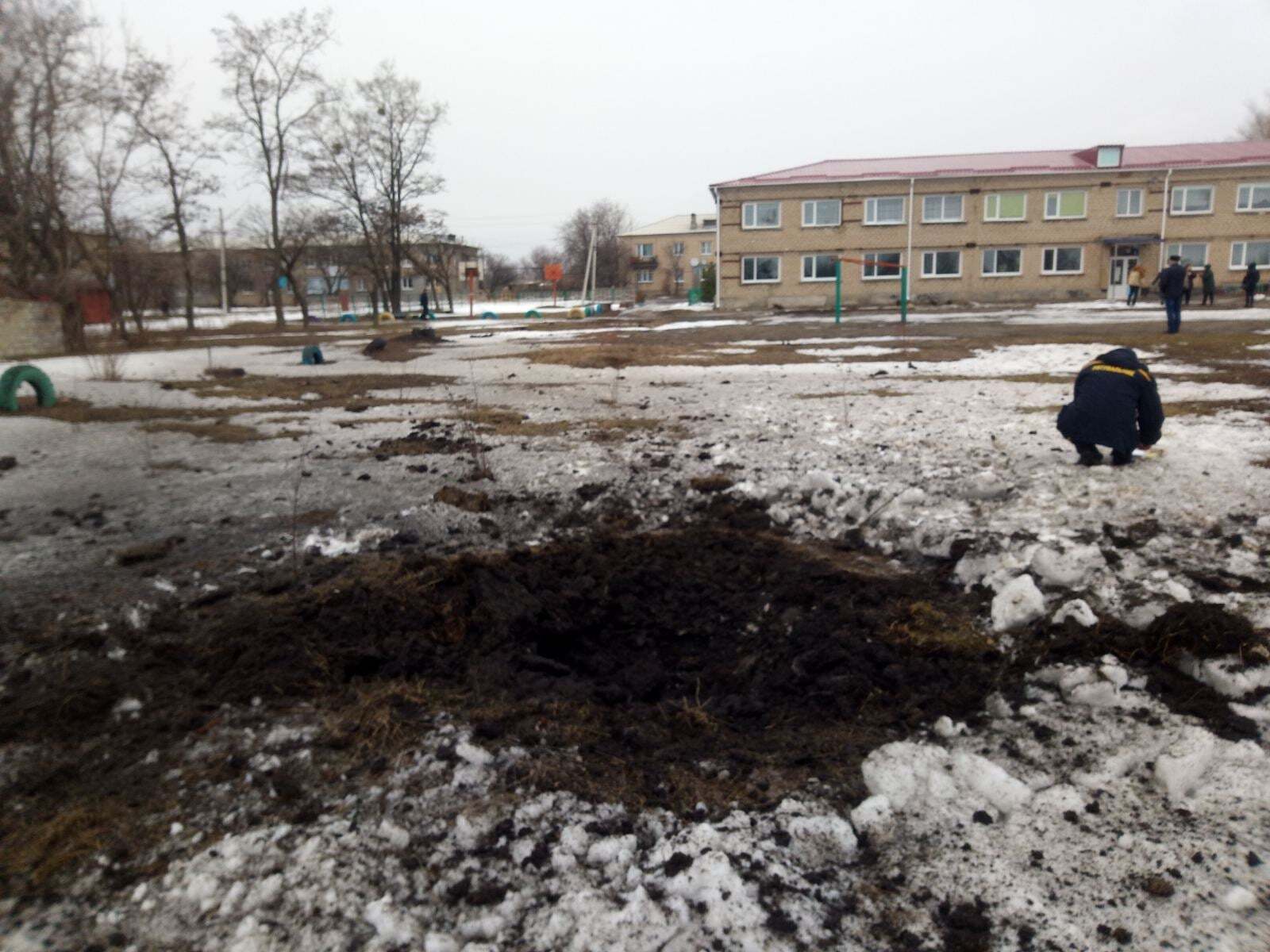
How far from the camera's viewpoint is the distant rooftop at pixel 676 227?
88250mm

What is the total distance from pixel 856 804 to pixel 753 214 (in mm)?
40437

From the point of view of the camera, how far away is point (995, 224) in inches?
1531

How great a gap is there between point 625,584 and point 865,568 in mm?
1244

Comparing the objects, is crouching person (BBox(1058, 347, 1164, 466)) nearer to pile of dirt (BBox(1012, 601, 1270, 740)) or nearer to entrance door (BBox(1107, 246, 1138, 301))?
pile of dirt (BBox(1012, 601, 1270, 740))

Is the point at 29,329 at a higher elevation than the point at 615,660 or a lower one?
higher

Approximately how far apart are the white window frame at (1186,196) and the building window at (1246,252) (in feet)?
6.71

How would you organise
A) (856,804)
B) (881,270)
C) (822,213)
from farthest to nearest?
(822,213)
(881,270)
(856,804)

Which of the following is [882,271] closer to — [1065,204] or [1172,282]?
[1065,204]

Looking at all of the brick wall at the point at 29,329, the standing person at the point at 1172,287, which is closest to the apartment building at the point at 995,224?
the standing person at the point at 1172,287

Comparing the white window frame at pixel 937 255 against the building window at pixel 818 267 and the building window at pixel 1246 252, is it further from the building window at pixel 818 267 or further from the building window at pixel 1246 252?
the building window at pixel 1246 252

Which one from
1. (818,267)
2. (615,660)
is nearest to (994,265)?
(818,267)

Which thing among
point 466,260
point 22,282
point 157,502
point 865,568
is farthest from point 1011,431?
point 466,260

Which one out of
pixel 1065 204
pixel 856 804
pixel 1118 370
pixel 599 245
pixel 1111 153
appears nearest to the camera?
pixel 856 804

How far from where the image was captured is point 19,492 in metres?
5.84
